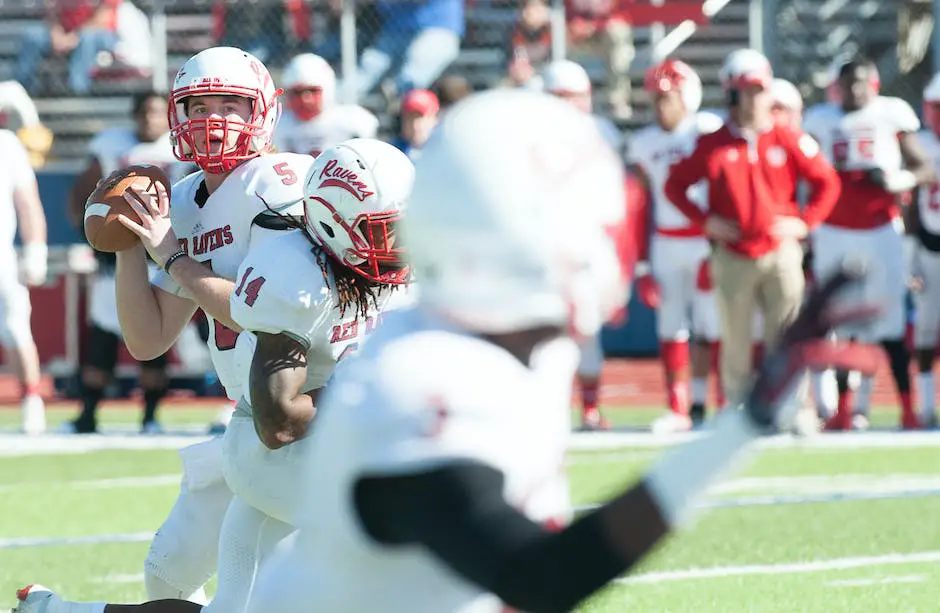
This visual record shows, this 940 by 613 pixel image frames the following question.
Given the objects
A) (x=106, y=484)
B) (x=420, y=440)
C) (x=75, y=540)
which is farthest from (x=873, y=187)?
(x=420, y=440)

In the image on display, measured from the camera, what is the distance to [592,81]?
49.6 ft

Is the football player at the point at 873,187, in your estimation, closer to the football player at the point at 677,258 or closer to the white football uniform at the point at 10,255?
the football player at the point at 677,258

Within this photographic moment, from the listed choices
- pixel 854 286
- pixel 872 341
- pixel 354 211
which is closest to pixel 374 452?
pixel 854 286

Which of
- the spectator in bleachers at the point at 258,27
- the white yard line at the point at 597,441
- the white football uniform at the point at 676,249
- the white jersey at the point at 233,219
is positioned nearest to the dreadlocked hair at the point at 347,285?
the white jersey at the point at 233,219

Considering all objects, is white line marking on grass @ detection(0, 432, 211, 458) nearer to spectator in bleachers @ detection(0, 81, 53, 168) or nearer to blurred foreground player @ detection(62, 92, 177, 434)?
blurred foreground player @ detection(62, 92, 177, 434)

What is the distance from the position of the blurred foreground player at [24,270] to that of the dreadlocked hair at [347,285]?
23.1ft

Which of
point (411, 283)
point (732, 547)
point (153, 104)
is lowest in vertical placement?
point (732, 547)

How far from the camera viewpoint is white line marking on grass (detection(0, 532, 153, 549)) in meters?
6.46

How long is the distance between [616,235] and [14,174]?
8.73 metres

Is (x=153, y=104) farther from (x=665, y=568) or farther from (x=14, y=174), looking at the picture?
(x=665, y=568)

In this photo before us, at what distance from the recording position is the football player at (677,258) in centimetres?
1045

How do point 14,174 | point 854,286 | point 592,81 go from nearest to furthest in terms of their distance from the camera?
point 854,286, point 14,174, point 592,81

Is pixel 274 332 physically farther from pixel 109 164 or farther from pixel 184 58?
pixel 184 58

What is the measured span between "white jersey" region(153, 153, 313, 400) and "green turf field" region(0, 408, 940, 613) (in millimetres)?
1228
